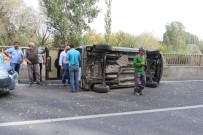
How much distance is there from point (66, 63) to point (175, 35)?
48856 mm

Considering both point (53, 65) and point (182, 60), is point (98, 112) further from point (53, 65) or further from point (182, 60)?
point (182, 60)

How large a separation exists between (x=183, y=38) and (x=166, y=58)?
44304 mm

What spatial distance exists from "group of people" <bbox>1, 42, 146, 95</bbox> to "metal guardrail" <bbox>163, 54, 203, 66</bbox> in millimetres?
6471

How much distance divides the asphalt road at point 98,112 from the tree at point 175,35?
47297mm

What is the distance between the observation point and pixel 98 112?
23.7 ft

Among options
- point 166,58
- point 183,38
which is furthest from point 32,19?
point 183,38

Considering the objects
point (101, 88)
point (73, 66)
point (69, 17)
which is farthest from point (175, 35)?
point (73, 66)

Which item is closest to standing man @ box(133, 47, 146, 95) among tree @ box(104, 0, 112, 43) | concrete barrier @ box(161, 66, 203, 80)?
concrete barrier @ box(161, 66, 203, 80)

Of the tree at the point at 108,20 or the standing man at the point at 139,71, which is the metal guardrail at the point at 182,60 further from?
the tree at the point at 108,20

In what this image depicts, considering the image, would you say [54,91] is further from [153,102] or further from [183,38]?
[183,38]

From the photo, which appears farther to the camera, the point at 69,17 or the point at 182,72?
the point at 69,17

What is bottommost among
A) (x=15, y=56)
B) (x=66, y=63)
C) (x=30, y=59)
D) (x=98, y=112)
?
(x=98, y=112)

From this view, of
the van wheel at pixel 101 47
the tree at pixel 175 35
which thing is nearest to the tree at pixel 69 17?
the van wheel at pixel 101 47

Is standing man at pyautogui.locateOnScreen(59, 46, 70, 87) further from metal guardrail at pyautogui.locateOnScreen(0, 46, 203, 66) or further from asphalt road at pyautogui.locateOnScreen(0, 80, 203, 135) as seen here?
metal guardrail at pyautogui.locateOnScreen(0, 46, 203, 66)
